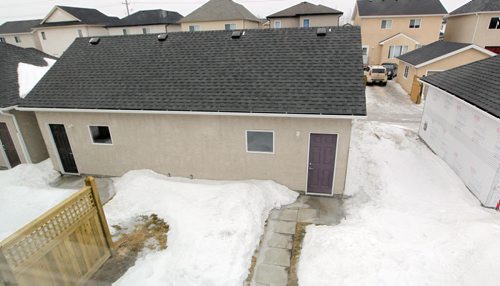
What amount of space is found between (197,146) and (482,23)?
95.9ft

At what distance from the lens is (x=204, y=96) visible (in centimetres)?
916

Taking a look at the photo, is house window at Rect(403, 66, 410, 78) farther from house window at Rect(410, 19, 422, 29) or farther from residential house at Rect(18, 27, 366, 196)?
residential house at Rect(18, 27, 366, 196)

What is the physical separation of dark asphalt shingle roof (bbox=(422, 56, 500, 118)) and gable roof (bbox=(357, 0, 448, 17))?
22.1 meters

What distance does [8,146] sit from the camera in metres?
11.3

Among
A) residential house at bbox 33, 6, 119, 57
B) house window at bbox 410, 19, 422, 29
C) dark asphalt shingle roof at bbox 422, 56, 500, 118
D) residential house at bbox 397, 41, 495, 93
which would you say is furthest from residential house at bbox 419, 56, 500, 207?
residential house at bbox 33, 6, 119, 57

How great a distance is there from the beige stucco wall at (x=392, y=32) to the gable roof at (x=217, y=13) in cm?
1353

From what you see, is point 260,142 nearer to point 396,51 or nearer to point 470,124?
point 470,124

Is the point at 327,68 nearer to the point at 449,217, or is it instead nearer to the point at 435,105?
the point at 449,217

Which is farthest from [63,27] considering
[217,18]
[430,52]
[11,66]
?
[430,52]

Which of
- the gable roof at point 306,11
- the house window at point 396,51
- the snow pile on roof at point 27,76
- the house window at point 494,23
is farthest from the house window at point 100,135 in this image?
the house window at point 494,23

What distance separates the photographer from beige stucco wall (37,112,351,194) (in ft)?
28.2

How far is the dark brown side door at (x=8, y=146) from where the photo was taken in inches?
437

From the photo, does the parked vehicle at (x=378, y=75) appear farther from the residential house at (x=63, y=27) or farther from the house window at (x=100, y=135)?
the residential house at (x=63, y=27)

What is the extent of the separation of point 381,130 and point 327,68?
6.76 m
